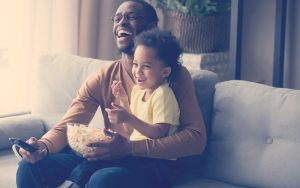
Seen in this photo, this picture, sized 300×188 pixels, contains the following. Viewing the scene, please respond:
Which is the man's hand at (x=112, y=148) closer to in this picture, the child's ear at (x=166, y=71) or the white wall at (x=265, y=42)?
the child's ear at (x=166, y=71)

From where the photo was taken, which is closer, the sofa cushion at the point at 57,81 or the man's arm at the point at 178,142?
the man's arm at the point at 178,142


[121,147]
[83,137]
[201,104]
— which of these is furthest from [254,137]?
[83,137]

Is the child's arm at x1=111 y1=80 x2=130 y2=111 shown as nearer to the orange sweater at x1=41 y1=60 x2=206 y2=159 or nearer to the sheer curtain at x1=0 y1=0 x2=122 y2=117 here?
the orange sweater at x1=41 y1=60 x2=206 y2=159

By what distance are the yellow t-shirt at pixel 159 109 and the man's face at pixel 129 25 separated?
0.24 metres

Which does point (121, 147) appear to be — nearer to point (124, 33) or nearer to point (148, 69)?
point (148, 69)

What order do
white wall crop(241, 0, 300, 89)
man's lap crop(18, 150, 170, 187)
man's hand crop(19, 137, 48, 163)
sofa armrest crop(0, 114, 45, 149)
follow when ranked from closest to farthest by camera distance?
man's lap crop(18, 150, 170, 187) < man's hand crop(19, 137, 48, 163) < sofa armrest crop(0, 114, 45, 149) < white wall crop(241, 0, 300, 89)

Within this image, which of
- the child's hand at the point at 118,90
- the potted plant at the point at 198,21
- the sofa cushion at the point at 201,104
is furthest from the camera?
the potted plant at the point at 198,21

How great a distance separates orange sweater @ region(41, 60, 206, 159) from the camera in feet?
6.70

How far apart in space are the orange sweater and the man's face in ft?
0.29

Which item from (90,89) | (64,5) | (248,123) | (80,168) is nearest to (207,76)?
(248,123)

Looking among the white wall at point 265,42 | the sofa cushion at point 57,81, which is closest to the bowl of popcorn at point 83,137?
the sofa cushion at point 57,81

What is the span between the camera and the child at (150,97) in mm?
2035

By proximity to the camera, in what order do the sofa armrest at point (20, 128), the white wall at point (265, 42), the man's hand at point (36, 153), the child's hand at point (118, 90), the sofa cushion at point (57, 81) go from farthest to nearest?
the white wall at point (265, 42)
the sofa cushion at point (57, 81)
the sofa armrest at point (20, 128)
the child's hand at point (118, 90)
the man's hand at point (36, 153)

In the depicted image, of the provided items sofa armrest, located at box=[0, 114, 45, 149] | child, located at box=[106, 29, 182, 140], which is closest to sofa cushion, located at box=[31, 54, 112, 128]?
sofa armrest, located at box=[0, 114, 45, 149]
